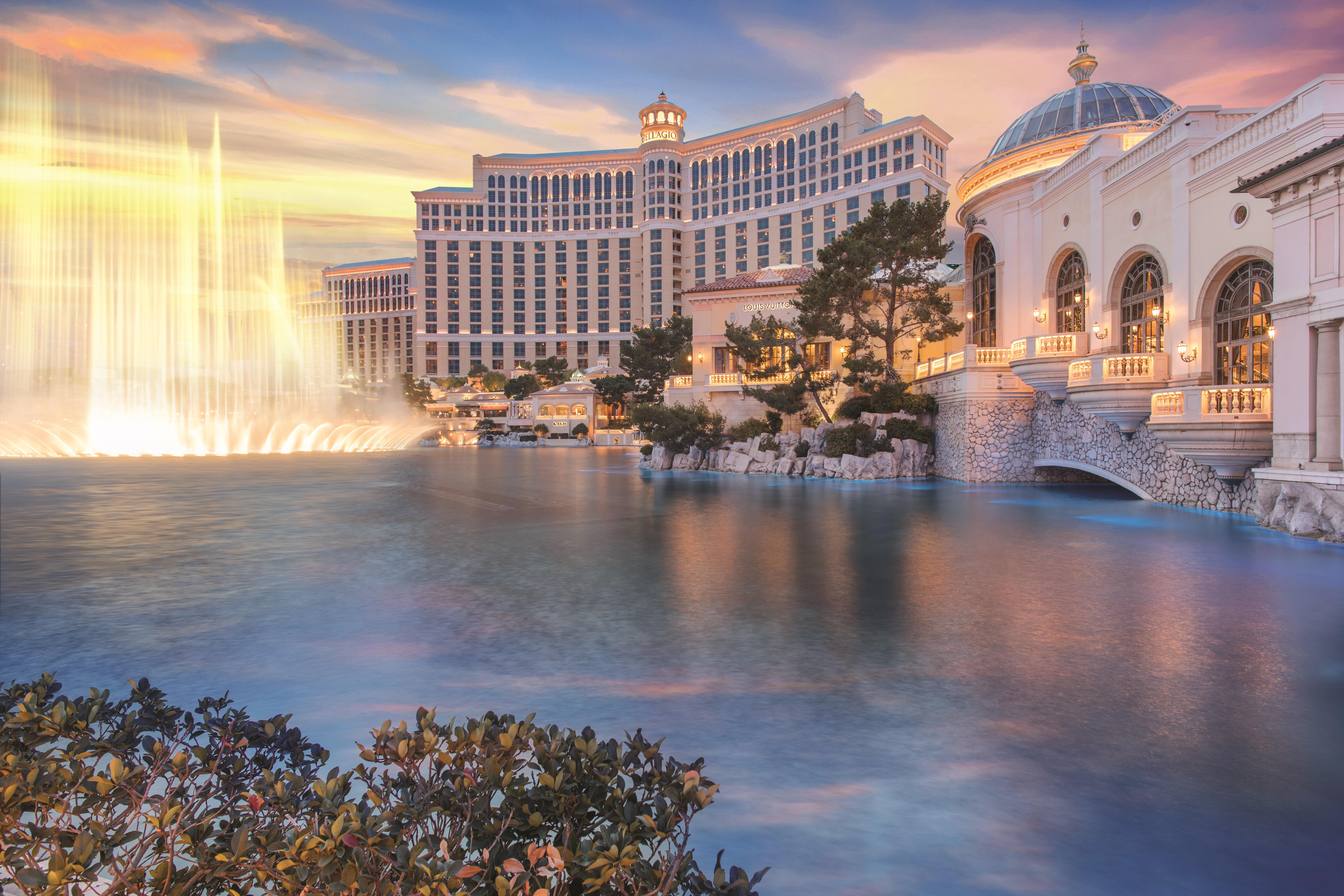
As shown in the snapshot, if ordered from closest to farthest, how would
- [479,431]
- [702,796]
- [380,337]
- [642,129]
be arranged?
[702,796] → [479,431] → [642,129] → [380,337]

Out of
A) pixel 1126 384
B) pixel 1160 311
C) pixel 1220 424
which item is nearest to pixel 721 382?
pixel 1160 311

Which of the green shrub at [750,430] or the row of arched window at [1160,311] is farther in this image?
the green shrub at [750,430]

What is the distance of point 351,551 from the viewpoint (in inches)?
519

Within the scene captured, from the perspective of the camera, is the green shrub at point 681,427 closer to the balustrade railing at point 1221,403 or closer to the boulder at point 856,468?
the boulder at point 856,468

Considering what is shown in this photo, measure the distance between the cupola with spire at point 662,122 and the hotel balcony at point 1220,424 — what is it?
11553 cm

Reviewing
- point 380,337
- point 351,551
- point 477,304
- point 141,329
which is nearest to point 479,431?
point 141,329

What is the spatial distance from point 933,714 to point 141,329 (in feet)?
172

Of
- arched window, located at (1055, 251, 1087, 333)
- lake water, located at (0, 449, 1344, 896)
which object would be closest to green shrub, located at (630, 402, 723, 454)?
arched window, located at (1055, 251, 1087, 333)

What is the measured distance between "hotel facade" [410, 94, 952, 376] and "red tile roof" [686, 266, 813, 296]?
6920 cm

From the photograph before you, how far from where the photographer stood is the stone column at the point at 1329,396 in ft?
42.4

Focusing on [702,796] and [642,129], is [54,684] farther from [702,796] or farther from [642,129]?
[642,129]

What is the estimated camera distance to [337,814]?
271cm

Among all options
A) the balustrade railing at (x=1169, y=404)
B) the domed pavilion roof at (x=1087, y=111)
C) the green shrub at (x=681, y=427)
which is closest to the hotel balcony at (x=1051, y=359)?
the balustrade railing at (x=1169, y=404)

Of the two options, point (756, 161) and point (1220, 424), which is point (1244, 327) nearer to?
point (1220, 424)
